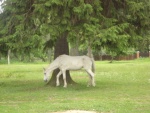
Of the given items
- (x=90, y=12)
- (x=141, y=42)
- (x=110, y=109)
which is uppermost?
(x=90, y=12)

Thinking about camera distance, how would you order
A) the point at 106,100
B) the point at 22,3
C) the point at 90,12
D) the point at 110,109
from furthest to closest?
1. the point at 22,3
2. the point at 90,12
3. the point at 106,100
4. the point at 110,109

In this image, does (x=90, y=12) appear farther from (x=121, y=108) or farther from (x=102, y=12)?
(x=121, y=108)

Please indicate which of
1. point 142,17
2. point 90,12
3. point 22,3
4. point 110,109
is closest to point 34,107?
point 110,109

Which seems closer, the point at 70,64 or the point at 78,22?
the point at 78,22

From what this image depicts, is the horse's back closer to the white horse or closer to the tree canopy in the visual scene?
the white horse

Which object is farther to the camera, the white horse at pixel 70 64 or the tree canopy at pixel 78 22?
the white horse at pixel 70 64

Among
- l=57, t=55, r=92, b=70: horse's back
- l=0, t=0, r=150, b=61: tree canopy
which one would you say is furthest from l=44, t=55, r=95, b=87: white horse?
l=0, t=0, r=150, b=61: tree canopy

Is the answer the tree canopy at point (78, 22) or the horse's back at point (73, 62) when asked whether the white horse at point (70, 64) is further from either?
the tree canopy at point (78, 22)

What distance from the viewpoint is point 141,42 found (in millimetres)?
19203

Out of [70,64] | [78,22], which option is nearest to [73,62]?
[70,64]

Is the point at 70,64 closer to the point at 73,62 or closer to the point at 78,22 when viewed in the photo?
the point at 73,62

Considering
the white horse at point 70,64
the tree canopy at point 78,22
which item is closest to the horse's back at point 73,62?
the white horse at point 70,64

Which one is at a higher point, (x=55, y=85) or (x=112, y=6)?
(x=112, y=6)

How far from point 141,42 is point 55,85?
16.4 ft
